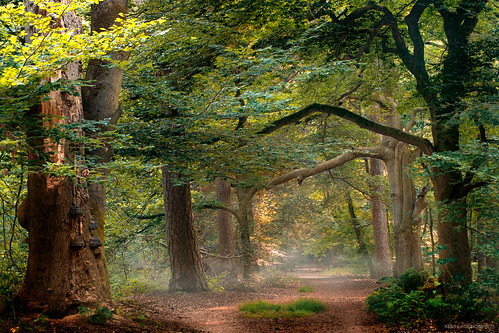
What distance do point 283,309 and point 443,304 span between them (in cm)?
358

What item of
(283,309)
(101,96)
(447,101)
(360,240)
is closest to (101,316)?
(101,96)

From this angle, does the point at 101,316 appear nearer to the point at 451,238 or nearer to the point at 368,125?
the point at 368,125

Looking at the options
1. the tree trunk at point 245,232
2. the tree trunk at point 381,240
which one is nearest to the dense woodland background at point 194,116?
the tree trunk at point 245,232

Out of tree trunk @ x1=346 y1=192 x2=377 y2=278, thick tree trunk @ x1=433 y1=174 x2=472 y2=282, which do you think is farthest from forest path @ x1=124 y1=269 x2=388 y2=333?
tree trunk @ x1=346 y1=192 x2=377 y2=278

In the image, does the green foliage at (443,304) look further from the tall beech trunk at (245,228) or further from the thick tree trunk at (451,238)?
the tall beech trunk at (245,228)

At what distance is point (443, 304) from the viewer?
7555 mm

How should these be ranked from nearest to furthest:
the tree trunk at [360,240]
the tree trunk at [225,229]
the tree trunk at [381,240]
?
the tree trunk at [225,229] → the tree trunk at [381,240] → the tree trunk at [360,240]

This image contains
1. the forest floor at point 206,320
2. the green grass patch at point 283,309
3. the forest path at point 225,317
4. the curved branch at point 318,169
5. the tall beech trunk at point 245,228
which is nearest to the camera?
the forest floor at point 206,320

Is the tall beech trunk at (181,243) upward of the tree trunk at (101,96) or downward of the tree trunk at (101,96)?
downward

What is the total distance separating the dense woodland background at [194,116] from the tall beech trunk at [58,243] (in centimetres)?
2

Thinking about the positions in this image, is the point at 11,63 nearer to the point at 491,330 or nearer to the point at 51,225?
the point at 51,225

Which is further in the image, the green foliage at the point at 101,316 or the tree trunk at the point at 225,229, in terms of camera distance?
the tree trunk at the point at 225,229

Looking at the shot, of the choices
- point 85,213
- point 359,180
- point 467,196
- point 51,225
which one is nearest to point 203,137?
point 85,213

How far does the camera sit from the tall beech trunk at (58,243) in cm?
550
